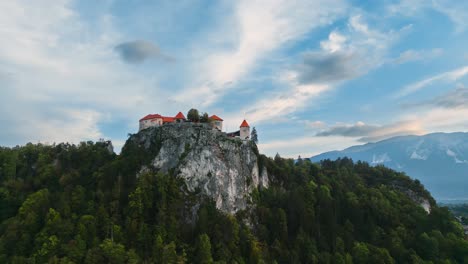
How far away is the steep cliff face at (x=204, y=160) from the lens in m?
78.6

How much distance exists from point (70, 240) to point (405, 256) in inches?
2816

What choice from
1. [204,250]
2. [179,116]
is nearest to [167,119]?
[179,116]

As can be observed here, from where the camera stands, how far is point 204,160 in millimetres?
80250

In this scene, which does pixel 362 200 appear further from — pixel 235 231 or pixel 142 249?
pixel 142 249

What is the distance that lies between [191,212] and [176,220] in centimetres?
Answer: 492

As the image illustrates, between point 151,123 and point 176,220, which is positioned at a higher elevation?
point 151,123

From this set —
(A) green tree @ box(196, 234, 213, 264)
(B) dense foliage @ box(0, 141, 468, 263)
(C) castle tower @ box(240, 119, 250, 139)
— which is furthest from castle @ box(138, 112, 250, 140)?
(A) green tree @ box(196, 234, 213, 264)

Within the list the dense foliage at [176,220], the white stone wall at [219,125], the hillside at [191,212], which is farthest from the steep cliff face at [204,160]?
the white stone wall at [219,125]

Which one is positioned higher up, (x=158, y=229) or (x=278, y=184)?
(x=278, y=184)

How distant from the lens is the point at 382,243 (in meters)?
77.6

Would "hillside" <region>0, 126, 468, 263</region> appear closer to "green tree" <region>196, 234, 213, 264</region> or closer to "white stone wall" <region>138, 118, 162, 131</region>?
"green tree" <region>196, 234, 213, 264</region>

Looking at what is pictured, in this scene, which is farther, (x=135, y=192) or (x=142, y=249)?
(x=135, y=192)

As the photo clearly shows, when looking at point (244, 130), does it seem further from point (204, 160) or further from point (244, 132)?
point (204, 160)

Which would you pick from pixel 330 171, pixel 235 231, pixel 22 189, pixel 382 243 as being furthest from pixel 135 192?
pixel 330 171
